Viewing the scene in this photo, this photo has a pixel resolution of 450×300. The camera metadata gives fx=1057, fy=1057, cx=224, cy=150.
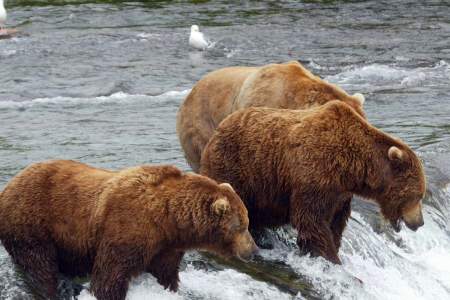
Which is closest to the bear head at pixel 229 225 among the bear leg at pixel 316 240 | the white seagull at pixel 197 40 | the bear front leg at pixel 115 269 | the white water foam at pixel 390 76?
the bear front leg at pixel 115 269

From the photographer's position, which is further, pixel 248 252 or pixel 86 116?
pixel 86 116

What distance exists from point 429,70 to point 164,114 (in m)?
5.10

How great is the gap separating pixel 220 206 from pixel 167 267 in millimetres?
556

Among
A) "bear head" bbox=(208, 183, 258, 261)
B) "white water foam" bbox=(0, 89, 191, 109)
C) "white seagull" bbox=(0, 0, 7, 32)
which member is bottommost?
"white seagull" bbox=(0, 0, 7, 32)

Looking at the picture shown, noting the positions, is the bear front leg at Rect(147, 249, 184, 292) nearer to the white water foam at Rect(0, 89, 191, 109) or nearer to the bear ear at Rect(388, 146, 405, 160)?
the bear ear at Rect(388, 146, 405, 160)

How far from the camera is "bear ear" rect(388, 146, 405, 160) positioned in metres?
7.31

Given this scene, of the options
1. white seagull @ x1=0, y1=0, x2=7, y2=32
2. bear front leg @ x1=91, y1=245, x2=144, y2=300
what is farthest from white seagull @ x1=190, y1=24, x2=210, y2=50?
bear front leg @ x1=91, y1=245, x2=144, y2=300

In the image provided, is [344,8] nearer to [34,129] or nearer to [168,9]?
[168,9]

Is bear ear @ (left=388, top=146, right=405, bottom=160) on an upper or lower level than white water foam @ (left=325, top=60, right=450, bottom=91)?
upper

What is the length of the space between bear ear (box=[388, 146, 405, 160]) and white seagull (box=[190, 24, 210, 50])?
1103cm

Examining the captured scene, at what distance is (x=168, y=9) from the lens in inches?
876

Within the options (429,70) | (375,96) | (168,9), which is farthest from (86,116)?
(168,9)

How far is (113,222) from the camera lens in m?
6.44

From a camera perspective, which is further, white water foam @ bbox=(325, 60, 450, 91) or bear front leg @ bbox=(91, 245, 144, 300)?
white water foam @ bbox=(325, 60, 450, 91)
